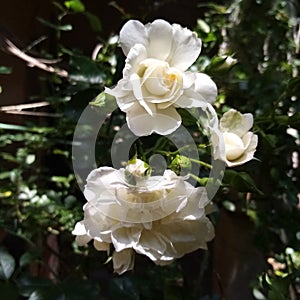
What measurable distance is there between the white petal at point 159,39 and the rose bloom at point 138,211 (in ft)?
0.39

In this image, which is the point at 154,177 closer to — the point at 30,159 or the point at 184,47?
the point at 184,47

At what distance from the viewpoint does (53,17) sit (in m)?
1.23

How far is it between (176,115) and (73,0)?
0.48m

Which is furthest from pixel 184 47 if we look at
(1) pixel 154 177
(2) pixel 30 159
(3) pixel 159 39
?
(2) pixel 30 159

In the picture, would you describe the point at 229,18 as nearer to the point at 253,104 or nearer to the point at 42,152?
the point at 253,104

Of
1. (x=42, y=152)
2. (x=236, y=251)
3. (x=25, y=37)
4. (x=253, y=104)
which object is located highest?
(x=253, y=104)

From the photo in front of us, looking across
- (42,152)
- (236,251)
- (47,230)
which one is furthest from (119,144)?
(236,251)

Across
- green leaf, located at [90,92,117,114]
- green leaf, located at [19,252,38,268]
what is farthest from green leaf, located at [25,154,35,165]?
green leaf, located at [90,92,117,114]

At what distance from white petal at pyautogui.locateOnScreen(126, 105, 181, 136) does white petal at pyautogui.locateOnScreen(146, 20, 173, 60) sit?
0.20 ft

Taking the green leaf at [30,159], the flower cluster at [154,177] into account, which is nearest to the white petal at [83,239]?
the flower cluster at [154,177]

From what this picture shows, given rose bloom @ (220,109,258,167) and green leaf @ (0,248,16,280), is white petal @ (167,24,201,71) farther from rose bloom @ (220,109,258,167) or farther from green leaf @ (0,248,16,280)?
green leaf @ (0,248,16,280)

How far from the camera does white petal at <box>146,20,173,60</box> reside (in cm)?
47

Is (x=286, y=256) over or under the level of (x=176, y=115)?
under

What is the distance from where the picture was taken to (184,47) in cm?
48
